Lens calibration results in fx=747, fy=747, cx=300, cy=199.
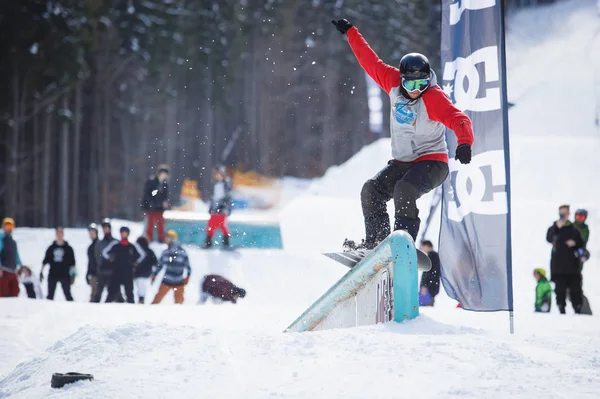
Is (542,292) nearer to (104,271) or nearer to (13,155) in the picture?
(104,271)

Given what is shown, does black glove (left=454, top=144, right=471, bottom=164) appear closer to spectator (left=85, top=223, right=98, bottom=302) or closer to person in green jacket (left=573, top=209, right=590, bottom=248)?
person in green jacket (left=573, top=209, right=590, bottom=248)

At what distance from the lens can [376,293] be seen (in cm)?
490

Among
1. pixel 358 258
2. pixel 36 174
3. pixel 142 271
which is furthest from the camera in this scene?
pixel 36 174

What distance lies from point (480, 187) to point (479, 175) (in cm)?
10

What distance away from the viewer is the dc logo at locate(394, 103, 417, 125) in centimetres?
549

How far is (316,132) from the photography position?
47.4 meters

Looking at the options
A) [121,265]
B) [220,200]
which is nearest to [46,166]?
[220,200]

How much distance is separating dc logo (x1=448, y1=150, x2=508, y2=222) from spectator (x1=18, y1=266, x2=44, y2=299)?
7.09 meters

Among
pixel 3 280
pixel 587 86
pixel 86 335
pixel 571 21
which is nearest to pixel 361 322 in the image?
pixel 86 335

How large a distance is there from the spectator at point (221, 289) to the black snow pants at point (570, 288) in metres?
4.24

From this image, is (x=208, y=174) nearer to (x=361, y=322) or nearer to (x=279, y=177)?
(x=279, y=177)

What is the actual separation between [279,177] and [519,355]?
138 feet

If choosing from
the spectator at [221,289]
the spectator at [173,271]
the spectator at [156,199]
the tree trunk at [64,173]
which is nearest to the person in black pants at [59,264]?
the spectator at [173,271]

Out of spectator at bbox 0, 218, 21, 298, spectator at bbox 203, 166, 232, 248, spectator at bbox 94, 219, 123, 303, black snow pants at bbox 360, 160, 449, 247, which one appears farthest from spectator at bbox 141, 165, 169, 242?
black snow pants at bbox 360, 160, 449, 247
